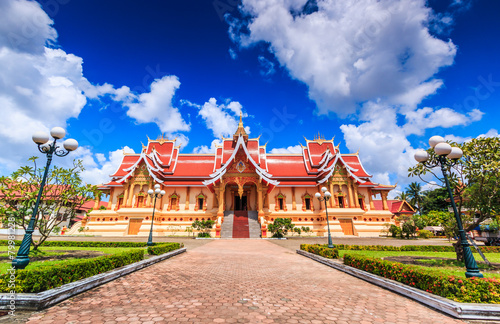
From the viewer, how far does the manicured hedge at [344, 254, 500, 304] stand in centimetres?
375

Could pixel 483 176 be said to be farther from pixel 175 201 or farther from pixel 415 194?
pixel 415 194

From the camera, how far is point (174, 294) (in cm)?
448

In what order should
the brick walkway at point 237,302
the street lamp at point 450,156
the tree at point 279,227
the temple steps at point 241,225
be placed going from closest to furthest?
the brick walkway at point 237,302 → the street lamp at point 450,156 → the tree at point 279,227 → the temple steps at point 241,225

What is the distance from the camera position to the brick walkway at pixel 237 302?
11.0 feet

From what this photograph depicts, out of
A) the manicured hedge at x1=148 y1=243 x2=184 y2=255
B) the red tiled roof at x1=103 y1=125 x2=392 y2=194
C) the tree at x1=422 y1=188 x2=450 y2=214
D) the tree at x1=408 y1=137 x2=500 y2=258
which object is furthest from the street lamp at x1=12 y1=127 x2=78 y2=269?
the tree at x1=422 y1=188 x2=450 y2=214

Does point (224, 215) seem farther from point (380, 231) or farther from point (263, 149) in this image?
point (380, 231)

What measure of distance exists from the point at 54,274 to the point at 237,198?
74.5 feet

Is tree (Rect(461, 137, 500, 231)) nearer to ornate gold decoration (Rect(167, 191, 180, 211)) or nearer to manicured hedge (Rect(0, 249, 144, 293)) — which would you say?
manicured hedge (Rect(0, 249, 144, 293))

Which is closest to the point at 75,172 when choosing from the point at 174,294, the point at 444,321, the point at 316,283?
the point at 174,294

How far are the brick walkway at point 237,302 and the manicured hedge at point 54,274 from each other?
19.2 inches

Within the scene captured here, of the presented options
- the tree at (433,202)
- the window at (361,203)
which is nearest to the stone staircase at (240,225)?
the window at (361,203)

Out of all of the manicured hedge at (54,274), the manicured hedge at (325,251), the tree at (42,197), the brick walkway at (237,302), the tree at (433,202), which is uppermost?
the tree at (433,202)

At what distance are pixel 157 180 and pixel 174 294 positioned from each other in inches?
807

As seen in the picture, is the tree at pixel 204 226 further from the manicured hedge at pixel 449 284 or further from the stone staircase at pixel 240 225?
the manicured hedge at pixel 449 284
